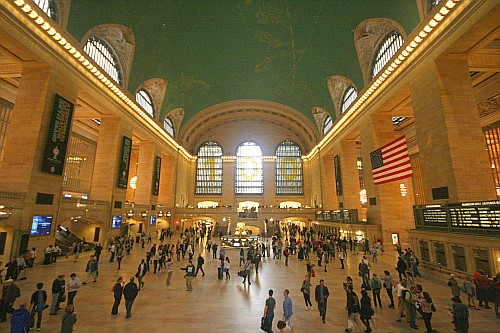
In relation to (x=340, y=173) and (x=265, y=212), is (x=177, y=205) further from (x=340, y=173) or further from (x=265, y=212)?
(x=340, y=173)

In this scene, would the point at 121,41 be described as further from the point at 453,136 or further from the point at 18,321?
the point at 453,136

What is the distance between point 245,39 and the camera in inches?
813

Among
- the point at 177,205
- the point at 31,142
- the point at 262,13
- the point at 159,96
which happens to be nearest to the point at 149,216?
the point at 177,205

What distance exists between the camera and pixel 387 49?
17.1 m

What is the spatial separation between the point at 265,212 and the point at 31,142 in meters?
22.6

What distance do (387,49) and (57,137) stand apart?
2104 centimetres

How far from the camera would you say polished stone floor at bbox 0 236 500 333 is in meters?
A: 5.50

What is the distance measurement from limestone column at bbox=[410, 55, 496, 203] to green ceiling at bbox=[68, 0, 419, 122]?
3.32m

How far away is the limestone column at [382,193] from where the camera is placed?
55.9ft

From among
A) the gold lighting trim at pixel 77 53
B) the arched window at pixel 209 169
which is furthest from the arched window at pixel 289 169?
the gold lighting trim at pixel 77 53

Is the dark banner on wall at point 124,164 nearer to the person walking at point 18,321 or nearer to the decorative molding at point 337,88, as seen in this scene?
the person walking at point 18,321

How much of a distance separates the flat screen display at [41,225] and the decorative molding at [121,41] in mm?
10628

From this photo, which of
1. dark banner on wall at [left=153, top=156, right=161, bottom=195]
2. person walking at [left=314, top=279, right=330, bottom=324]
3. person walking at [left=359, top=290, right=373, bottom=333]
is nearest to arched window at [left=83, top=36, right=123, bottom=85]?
dark banner on wall at [left=153, top=156, right=161, bottom=195]

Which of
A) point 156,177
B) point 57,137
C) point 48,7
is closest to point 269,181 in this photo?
point 156,177
